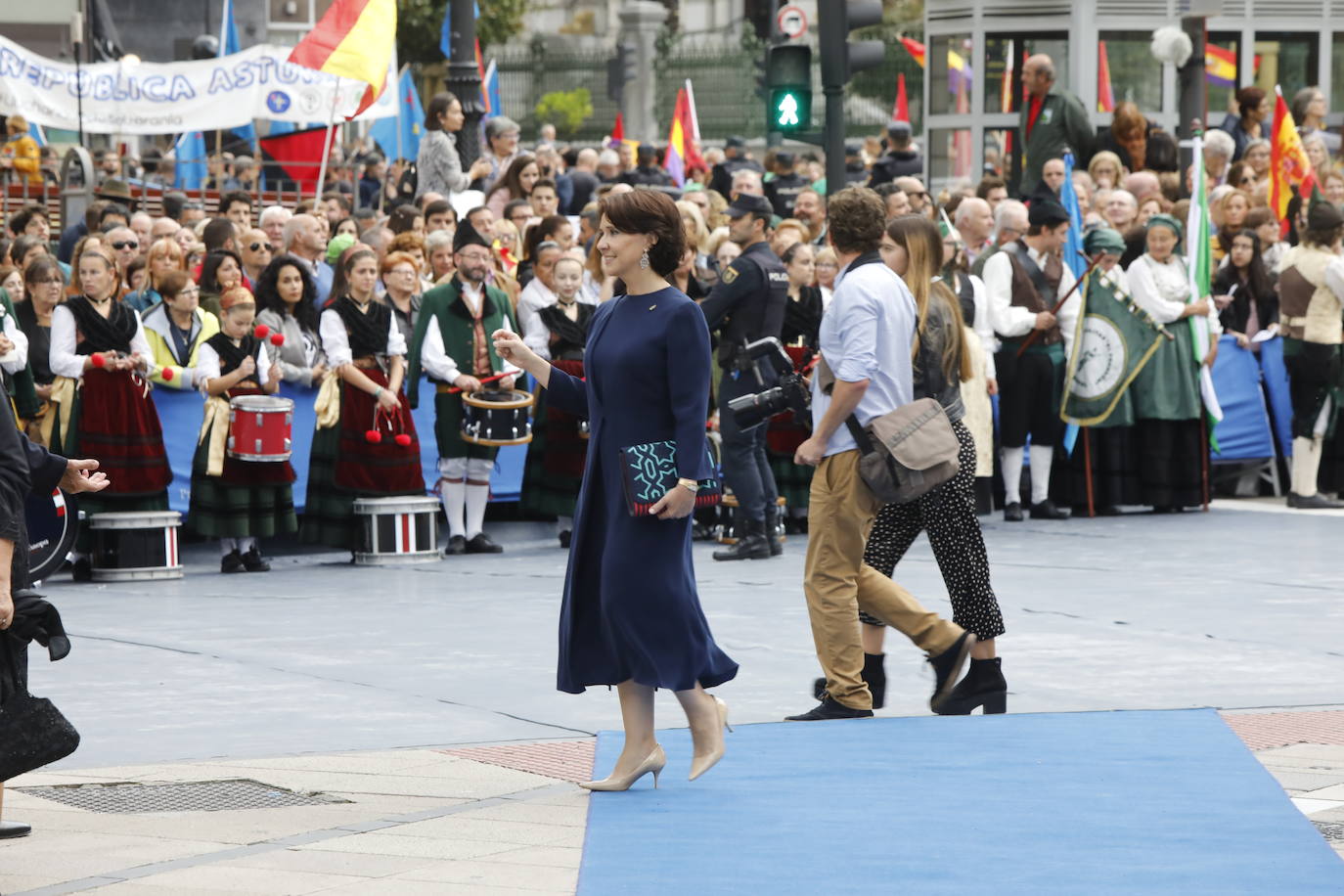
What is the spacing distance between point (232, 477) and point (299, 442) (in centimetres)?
82

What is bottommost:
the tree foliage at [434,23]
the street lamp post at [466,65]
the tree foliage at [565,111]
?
the street lamp post at [466,65]

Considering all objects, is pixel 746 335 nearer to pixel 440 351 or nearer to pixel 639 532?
pixel 440 351

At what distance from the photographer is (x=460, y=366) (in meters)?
13.5

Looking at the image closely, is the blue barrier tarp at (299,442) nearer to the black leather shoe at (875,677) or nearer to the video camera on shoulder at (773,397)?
the video camera on shoulder at (773,397)

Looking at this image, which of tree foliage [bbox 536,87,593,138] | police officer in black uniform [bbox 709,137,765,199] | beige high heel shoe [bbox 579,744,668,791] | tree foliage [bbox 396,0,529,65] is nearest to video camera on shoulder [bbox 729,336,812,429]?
beige high heel shoe [bbox 579,744,668,791]

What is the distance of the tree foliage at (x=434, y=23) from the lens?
181 ft

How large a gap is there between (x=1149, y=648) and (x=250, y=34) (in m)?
36.7

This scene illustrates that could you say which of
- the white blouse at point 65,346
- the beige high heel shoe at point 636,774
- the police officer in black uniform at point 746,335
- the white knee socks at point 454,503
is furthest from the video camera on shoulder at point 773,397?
the white knee socks at point 454,503

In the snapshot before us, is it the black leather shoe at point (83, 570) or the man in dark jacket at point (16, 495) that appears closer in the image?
the man in dark jacket at point (16, 495)

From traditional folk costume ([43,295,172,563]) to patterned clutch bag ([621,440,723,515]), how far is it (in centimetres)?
621

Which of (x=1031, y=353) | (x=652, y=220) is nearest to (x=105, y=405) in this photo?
(x=1031, y=353)

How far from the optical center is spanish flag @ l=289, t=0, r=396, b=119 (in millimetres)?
19281

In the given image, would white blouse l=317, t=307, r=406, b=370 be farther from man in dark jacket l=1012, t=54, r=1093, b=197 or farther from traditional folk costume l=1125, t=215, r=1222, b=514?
man in dark jacket l=1012, t=54, r=1093, b=197

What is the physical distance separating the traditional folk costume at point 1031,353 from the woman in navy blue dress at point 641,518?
7944 millimetres
